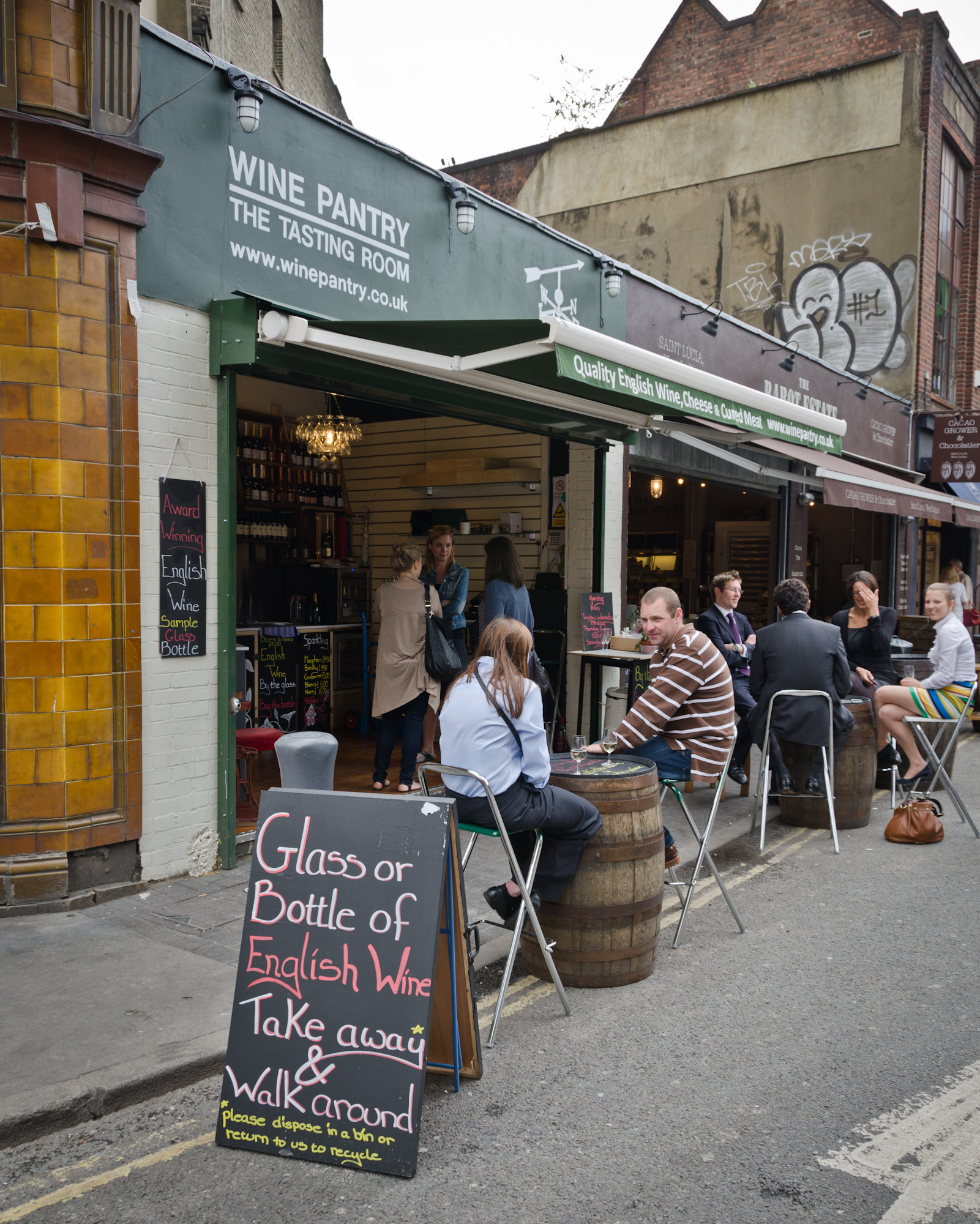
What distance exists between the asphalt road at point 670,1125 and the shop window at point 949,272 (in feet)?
51.4

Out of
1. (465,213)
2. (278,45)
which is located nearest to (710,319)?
(465,213)

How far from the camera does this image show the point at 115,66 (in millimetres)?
4777

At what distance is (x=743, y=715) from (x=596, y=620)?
69.4 inches

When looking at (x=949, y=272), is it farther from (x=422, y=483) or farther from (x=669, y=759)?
(x=669, y=759)

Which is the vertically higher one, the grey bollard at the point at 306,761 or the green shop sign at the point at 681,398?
the green shop sign at the point at 681,398

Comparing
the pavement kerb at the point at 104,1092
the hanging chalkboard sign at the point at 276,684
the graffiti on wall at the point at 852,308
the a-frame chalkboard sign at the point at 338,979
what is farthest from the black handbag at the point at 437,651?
the graffiti on wall at the point at 852,308

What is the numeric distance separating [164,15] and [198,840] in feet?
29.9

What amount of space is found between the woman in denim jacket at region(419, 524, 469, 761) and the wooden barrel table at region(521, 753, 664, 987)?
11.9 ft

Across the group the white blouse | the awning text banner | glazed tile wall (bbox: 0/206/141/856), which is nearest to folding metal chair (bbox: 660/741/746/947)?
glazed tile wall (bbox: 0/206/141/856)

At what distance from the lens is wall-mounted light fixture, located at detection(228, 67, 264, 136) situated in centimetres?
539

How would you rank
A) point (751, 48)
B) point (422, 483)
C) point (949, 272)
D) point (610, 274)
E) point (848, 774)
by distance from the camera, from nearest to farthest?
point (848, 774) < point (610, 274) < point (422, 483) < point (949, 272) < point (751, 48)

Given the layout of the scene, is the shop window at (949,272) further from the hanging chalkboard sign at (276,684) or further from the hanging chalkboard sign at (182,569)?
the hanging chalkboard sign at (182,569)

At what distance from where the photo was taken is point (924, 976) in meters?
4.31

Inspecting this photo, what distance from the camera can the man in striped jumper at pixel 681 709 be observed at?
4.94 meters
